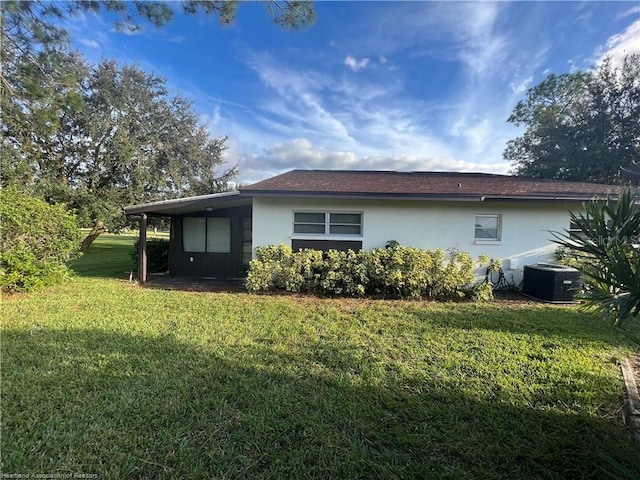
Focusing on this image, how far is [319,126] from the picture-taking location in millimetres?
13805

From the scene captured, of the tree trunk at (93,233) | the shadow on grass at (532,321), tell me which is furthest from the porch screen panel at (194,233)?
the tree trunk at (93,233)

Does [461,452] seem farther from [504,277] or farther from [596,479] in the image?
[504,277]

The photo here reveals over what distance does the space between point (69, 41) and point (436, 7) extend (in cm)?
838

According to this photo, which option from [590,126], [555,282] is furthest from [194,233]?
[590,126]

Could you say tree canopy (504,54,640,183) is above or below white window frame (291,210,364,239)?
above

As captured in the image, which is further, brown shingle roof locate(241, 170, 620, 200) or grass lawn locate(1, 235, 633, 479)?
brown shingle roof locate(241, 170, 620, 200)

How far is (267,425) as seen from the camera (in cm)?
267

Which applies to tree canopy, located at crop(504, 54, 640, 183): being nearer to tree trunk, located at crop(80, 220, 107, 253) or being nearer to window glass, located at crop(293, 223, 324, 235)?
window glass, located at crop(293, 223, 324, 235)

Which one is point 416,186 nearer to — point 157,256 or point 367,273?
point 367,273

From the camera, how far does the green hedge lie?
7.46m

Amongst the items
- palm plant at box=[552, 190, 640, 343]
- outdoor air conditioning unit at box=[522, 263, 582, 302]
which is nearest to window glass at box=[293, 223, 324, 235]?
outdoor air conditioning unit at box=[522, 263, 582, 302]

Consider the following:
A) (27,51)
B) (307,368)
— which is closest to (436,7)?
(27,51)

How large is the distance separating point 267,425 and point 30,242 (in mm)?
7966

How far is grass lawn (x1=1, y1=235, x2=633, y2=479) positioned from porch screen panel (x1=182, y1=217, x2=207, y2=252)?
216 inches
